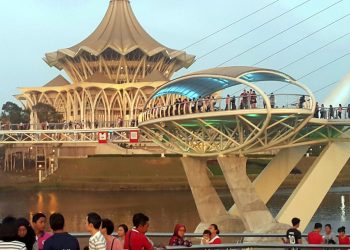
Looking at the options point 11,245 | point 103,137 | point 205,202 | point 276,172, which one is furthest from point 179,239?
point 103,137

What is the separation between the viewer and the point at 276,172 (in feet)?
86.0

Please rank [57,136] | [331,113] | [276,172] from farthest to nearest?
[57,136], [276,172], [331,113]

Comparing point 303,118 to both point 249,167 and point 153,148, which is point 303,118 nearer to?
point 249,167

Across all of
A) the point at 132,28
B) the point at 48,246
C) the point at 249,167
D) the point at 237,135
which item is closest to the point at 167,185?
the point at 249,167

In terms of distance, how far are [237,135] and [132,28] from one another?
6174 centimetres

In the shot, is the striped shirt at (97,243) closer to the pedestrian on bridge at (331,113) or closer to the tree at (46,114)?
the pedestrian on bridge at (331,113)

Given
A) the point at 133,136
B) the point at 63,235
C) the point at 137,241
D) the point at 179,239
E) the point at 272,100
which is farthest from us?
the point at 133,136

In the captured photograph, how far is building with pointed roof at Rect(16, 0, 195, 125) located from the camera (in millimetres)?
79562

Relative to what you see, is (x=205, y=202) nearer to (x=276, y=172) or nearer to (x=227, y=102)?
(x=276, y=172)

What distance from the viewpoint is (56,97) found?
82188mm

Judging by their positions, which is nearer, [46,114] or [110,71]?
[46,114]

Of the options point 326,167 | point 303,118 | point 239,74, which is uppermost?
point 239,74

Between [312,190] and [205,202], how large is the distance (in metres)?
4.50

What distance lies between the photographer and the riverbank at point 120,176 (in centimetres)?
5388
